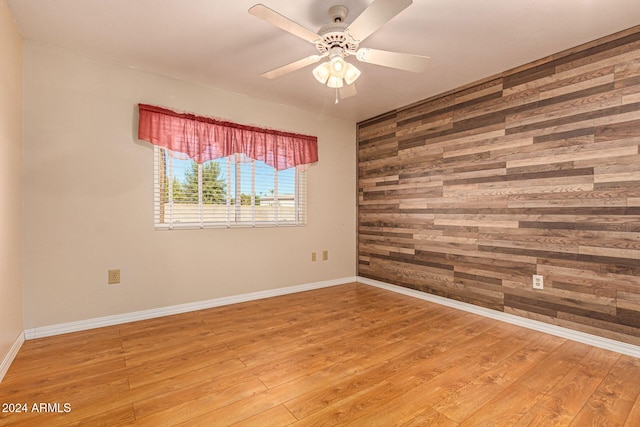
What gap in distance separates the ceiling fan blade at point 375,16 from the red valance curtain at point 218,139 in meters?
1.89

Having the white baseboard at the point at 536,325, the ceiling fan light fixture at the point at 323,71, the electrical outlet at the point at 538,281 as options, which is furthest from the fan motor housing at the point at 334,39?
the white baseboard at the point at 536,325

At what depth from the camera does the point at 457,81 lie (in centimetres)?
308

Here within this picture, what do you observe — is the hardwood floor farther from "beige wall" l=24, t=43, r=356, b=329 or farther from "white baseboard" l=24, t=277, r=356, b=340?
"beige wall" l=24, t=43, r=356, b=329

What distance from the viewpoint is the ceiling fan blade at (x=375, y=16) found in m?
1.51

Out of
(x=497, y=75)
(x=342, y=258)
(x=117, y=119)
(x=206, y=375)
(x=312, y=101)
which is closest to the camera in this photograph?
(x=206, y=375)

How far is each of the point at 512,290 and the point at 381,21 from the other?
2555mm

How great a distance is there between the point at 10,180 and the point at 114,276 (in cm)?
106

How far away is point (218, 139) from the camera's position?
3.24m

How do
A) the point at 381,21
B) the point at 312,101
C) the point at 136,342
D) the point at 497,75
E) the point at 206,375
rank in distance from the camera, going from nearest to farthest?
the point at 381,21, the point at 206,375, the point at 136,342, the point at 497,75, the point at 312,101

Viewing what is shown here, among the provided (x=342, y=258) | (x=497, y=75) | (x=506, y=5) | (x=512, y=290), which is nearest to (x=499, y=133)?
(x=497, y=75)

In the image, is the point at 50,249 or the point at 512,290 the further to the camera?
the point at 512,290

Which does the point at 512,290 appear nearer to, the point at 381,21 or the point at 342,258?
the point at 342,258

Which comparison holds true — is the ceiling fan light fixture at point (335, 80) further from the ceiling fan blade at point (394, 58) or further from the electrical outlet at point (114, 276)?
the electrical outlet at point (114, 276)

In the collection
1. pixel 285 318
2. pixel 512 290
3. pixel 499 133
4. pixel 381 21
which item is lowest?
pixel 285 318
